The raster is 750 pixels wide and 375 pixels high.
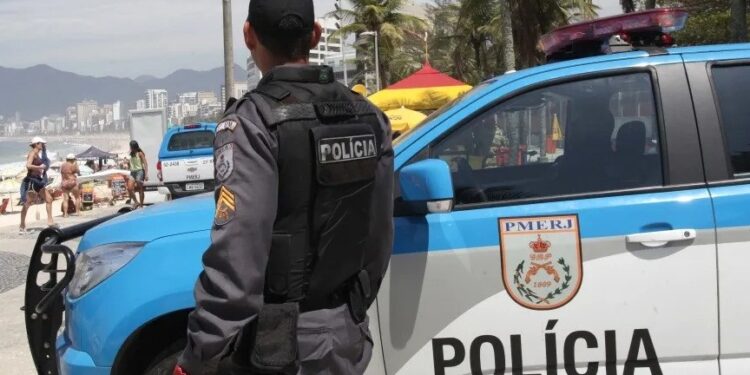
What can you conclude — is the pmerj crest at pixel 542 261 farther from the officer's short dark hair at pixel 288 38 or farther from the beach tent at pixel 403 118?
the beach tent at pixel 403 118

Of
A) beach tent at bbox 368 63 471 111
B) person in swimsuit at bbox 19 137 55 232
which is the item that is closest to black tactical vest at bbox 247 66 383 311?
person in swimsuit at bbox 19 137 55 232

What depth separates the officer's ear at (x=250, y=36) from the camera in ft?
5.93

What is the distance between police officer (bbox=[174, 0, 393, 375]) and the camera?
1.60 metres

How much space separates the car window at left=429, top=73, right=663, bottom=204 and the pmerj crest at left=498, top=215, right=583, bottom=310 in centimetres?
16

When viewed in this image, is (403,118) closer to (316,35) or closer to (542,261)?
(542,261)

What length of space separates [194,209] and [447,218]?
106 centimetres

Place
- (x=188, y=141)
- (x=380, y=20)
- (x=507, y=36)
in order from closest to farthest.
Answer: (x=507, y=36)
(x=188, y=141)
(x=380, y=20)

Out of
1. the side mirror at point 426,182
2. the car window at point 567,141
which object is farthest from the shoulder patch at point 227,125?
the car window at point 567,141

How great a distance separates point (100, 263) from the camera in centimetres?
284

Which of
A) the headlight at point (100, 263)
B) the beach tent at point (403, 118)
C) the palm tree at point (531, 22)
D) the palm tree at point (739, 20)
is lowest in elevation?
the headlight at point (100, 263)

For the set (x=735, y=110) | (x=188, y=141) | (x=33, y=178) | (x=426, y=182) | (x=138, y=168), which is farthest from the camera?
(x=138, y=168)

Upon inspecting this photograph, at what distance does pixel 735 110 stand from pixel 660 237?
642mm

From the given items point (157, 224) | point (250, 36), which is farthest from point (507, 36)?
point (250, 36)

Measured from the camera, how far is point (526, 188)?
2740 millimetres
